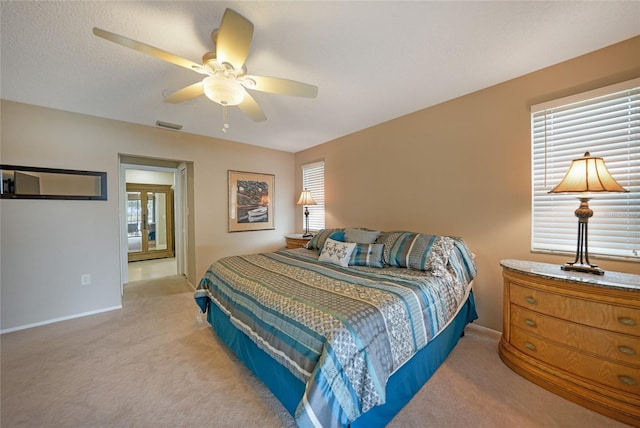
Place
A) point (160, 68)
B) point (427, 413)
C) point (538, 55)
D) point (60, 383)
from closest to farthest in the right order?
point (427, 413) < point (60, 383) < point (538, 55) < point (160, 68)

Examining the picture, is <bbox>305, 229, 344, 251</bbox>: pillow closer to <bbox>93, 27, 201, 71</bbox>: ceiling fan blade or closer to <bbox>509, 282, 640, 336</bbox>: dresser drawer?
<bbox>509, 282, 640, 336</bbox>: dresser drawer

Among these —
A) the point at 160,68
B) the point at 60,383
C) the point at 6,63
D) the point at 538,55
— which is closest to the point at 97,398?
the point at 60,383

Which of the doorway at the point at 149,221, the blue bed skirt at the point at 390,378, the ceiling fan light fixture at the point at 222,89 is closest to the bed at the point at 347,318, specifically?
the blue bed skirt at the point at 390,378

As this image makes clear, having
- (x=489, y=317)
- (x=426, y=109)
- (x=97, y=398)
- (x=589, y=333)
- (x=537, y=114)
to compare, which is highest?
(x=426, y=109)

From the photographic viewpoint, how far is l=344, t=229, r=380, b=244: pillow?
9.14 feet

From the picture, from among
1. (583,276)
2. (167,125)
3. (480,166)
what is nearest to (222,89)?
(167,125)

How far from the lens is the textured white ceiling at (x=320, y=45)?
58.1 inches

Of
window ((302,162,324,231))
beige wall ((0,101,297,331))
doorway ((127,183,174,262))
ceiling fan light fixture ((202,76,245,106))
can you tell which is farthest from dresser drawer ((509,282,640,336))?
doorway ((127,183,174,262))

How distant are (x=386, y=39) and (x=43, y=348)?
4.07 meters

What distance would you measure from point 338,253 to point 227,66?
190 cm

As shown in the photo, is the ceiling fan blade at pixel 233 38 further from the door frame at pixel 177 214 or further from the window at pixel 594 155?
the door frame at pixel 177 214

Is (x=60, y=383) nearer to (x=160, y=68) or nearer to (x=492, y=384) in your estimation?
(x=160, y=68)

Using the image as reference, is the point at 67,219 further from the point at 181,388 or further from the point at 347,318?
the point at 347,318

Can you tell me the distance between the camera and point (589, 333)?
1.56 m
